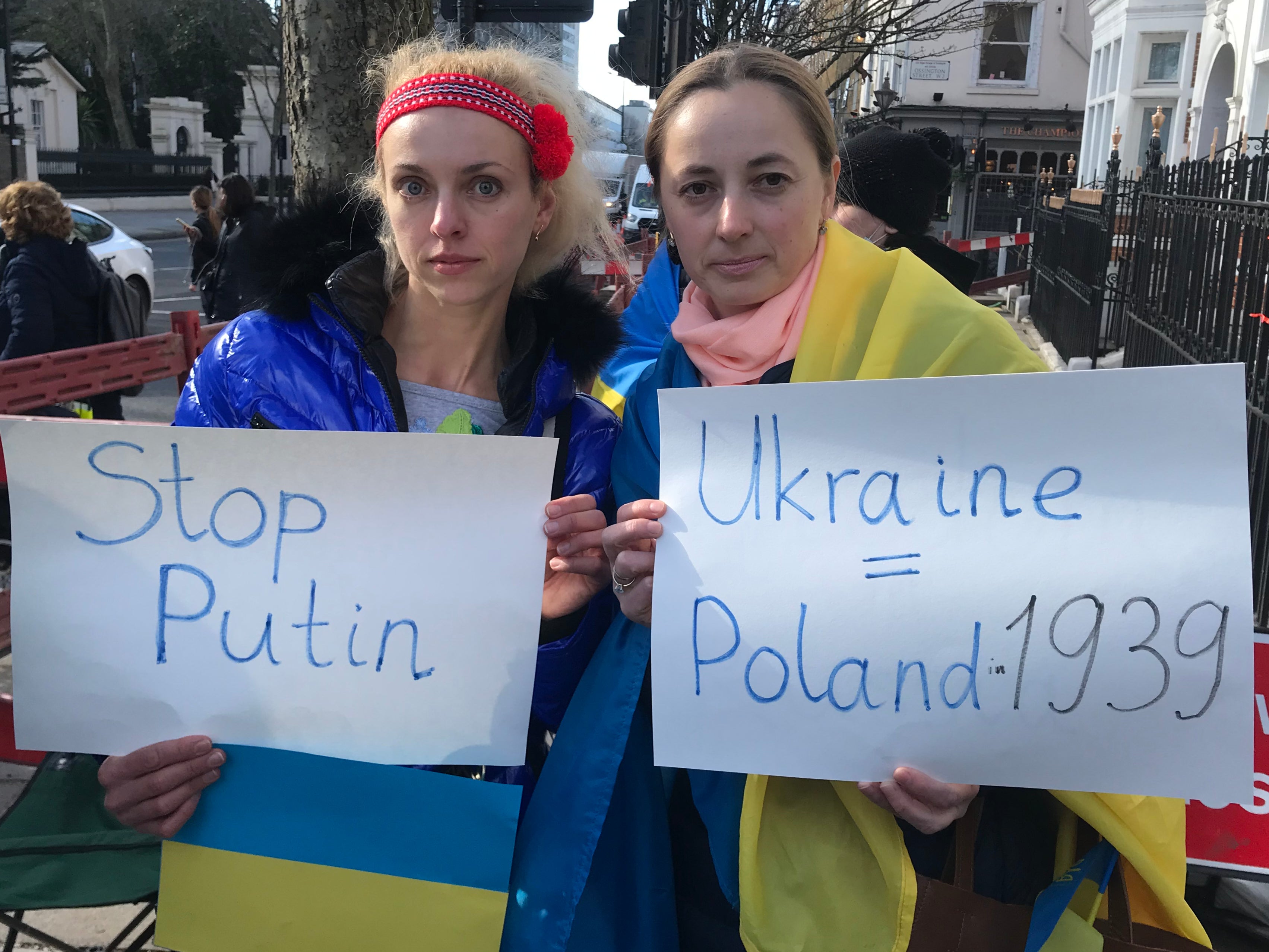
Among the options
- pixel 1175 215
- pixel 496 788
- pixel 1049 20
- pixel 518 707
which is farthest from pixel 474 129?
pixel 1049 20

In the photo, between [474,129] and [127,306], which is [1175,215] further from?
[127,306]

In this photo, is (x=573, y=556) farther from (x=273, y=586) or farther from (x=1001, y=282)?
(x=1001, y=282)

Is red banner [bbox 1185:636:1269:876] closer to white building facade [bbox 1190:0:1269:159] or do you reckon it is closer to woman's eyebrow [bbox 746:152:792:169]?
woman's eyebrow [bbox 746:152:792:169]

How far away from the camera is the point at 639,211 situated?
85.8 feet

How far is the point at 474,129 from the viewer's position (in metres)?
1.80

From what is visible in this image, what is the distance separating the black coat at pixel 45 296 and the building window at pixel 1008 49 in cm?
2834

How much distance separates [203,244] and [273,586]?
11.6m

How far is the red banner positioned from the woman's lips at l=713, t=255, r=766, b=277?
1.58 metres

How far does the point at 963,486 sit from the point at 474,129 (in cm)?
101

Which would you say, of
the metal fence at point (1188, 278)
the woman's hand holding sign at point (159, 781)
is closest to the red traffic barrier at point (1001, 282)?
the metal fence at point (1188, 278)

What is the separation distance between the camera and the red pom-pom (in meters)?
1.89

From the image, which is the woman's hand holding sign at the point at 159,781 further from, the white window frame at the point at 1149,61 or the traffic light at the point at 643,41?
the white window frame at the point at 1149,61

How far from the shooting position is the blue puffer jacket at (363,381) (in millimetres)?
1733

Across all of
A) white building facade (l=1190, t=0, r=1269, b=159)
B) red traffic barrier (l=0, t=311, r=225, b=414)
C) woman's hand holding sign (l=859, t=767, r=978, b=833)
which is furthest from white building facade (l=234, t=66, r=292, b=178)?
woman's hand holding sign (l=859, t=767, r=978, b=833)
